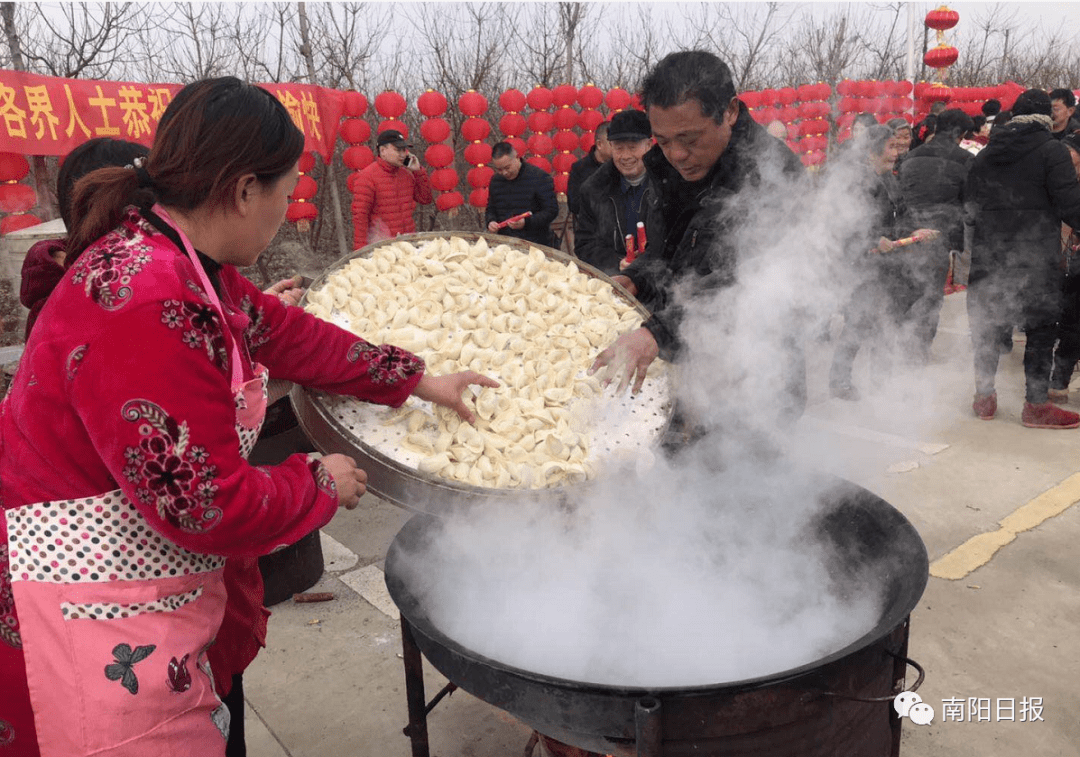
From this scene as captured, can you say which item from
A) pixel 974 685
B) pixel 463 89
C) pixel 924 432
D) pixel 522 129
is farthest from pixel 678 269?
pixel 463 89

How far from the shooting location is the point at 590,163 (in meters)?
6.32

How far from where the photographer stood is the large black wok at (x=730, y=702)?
155cm

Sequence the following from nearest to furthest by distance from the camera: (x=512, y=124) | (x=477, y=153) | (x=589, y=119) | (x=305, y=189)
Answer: (x=305, y=189)
(x=477, y=153)
(x=512, y=124)
(x=589, y=119)

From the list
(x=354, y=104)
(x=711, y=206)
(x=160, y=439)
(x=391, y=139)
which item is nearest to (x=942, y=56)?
(x=354, y=104)

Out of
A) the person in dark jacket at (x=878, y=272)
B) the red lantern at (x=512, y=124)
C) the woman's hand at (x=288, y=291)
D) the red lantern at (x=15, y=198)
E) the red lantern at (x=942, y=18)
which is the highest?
the red lantern at (x=942, y=18)

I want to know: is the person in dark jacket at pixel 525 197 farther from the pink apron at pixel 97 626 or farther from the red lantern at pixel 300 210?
the pink apron at pixel 97 626

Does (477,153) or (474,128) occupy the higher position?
(474,128)

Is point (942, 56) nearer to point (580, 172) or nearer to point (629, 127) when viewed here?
point (580, 172)

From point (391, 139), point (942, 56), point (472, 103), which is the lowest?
point (391, 139)

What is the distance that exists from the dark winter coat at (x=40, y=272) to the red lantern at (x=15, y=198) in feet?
17.3

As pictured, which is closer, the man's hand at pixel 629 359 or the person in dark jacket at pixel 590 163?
the man's hand at pixel 629 359

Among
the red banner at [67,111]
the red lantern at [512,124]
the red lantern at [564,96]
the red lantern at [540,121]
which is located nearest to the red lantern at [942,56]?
the red lantern at [564,96]

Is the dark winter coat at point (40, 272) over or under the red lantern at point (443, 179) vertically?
over

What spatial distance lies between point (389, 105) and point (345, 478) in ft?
23.8
